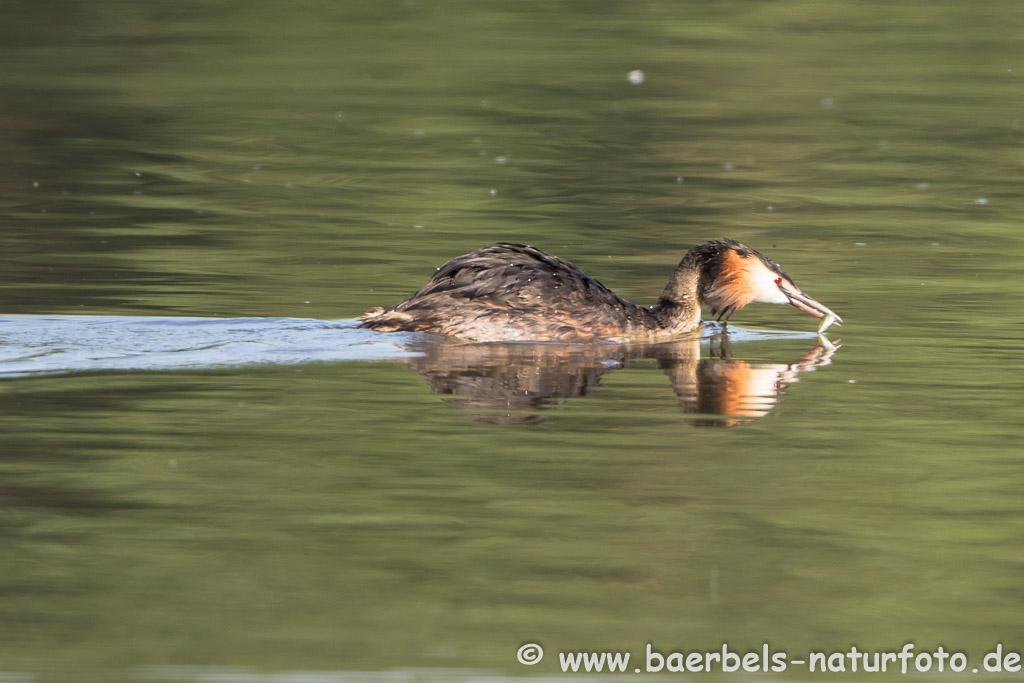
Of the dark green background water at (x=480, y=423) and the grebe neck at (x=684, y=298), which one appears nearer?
the dark green background water at (x=480, y=423)

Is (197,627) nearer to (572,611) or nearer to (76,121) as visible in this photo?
(572,611)

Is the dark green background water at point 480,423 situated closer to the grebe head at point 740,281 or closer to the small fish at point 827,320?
the small fish at point 827,320

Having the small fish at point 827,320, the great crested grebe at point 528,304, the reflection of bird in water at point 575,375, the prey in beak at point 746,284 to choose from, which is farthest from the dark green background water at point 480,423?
the great crested grebe at point 528,304

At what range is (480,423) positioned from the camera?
8945 mm

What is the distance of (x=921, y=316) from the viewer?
12.0 metres

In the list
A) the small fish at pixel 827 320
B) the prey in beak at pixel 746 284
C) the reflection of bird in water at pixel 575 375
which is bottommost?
the reflection of bird in water at pixel 575 375

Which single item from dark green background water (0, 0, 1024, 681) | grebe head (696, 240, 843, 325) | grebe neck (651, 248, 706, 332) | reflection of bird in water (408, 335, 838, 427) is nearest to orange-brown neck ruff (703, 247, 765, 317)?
grebe head (696, 240, 843, 325)

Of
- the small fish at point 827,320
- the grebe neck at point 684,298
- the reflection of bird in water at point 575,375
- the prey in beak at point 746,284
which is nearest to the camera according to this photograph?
the reflection of bird in water at point 575,375

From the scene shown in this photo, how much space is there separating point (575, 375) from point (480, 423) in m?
1.56

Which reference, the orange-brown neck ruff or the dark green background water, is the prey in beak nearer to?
the orange-brown neck ruff

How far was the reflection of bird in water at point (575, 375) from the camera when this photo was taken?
9430 mm

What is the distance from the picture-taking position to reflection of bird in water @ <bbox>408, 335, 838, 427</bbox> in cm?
943

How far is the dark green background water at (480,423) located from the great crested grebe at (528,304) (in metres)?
0.72

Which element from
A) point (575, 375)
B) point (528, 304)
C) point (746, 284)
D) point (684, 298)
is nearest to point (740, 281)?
point (746, 284)
